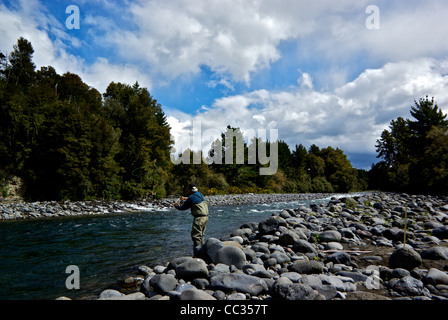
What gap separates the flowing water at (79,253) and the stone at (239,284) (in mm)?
2022

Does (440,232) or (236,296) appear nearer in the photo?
(236,296)

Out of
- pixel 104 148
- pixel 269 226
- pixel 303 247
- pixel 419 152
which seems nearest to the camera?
pixel 303 247

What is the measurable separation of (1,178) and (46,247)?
627 inches

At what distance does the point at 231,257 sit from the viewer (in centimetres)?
494

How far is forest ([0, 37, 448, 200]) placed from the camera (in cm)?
1959

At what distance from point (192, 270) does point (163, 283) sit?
0.57m

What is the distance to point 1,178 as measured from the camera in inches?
717

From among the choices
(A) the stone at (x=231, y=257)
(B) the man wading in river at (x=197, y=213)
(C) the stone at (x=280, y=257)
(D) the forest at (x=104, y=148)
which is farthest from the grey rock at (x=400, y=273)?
(D) the forest at (x=104, y=148)

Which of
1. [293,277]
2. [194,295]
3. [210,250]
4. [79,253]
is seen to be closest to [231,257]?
[210,250]

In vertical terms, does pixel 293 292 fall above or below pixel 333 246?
above

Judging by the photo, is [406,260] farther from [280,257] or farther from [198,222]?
[198,222]
